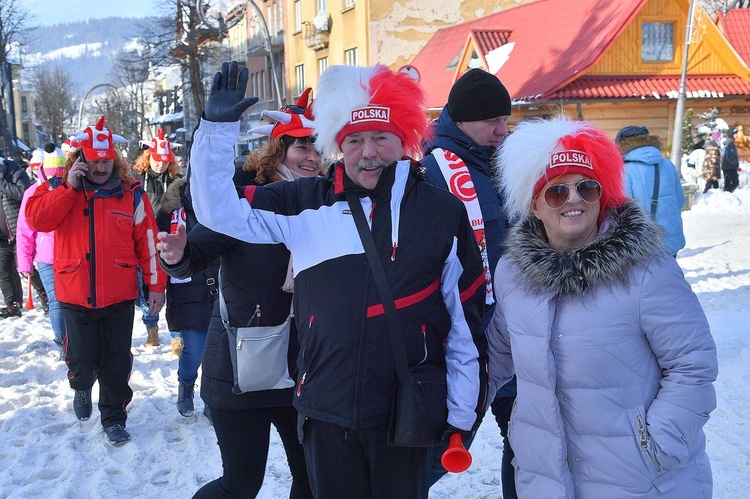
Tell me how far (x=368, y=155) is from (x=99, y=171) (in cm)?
306

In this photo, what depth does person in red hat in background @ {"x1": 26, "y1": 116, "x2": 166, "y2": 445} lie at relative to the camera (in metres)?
5.06


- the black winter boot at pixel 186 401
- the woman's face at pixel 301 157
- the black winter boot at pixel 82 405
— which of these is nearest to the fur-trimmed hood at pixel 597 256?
the woman's face at pixel 301 157

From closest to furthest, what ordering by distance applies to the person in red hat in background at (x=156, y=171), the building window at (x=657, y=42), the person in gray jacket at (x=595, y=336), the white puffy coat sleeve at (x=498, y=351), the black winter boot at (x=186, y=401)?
1. the person in gray jacket at (x=595, y=336)
2. the white puffy coat sleeve at (x=498, y=351)
3. the black winter boot at (x=186, y=401)
4. the person in red hat in background at (x=156, y=171)
5. the building window at (x=657, y=42)

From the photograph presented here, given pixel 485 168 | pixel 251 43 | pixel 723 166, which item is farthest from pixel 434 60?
pixel 485 168

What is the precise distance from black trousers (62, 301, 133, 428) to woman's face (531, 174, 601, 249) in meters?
3.58

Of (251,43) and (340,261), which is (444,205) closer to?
(340,261)

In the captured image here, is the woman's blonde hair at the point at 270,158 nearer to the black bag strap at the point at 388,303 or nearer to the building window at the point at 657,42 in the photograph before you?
the black bag strap at the point at 388,303

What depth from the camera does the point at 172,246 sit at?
269 cm

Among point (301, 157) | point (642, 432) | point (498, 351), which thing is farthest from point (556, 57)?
point (642, 432)

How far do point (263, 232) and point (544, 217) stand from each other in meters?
1.01

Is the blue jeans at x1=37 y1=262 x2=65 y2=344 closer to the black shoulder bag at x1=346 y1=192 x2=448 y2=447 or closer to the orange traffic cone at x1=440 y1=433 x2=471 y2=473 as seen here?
the black shoulder bag at x1=346 y1=192 x2=448 y2=447

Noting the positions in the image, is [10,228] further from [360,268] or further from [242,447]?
[360,268]

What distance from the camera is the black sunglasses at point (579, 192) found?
8.46 feet

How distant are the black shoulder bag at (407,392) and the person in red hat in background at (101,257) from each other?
122 inches
